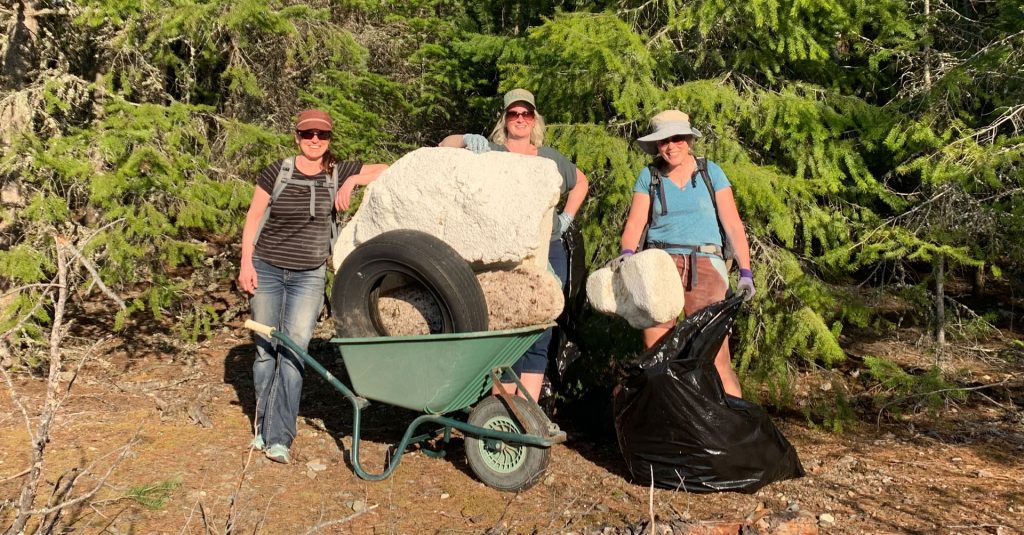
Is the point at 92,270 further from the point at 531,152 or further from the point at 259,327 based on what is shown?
the point at 531,152

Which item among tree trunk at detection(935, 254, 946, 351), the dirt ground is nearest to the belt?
the dirt ground

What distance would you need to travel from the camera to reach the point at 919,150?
520 centimetres

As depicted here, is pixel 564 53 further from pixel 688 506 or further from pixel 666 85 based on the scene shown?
pixel 688 506

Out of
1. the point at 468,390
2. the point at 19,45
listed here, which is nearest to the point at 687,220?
the point at 468,390

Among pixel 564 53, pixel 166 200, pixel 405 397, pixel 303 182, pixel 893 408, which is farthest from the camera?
pixel 166 200

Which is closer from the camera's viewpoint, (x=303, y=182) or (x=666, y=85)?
(x=303, y=182)

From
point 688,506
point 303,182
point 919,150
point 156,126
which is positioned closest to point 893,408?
point 919,150

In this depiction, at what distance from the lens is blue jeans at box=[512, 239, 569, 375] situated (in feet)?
13.2

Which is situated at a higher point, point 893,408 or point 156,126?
point 156,126

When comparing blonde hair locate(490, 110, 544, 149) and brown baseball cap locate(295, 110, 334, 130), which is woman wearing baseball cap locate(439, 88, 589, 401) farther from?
brown baseball cap locate(295, 110, 334, 130)

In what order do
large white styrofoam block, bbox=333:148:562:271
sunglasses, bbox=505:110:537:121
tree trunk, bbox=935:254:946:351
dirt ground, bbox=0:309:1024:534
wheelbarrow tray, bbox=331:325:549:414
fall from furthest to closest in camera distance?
tree trunk, bbox=935:254:946:351, sunglasses, bbox=505:110:537:121, large white styrofoam block, bbox=333:148:562:271, wheelbarrow tray, bbox=331:325:549:414, dirt ground, bbox=0:309:1024:534

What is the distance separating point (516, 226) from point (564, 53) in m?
1.54

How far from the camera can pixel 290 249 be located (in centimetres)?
399

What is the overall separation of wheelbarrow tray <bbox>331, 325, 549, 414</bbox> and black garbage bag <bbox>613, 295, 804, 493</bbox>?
1.79 ft
